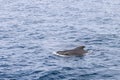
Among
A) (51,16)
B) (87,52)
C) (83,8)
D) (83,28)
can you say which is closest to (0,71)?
(87,52)

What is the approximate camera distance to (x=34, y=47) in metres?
40.4

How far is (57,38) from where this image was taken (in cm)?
4416

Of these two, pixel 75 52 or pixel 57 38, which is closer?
pixel 75 52

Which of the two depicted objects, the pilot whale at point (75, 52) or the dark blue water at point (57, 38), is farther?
the pilot whale at point (75, 52)

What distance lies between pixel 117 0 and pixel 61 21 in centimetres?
2266

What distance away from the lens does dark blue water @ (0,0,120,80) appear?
109 feet

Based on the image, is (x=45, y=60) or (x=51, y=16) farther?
(x=51, y=16)

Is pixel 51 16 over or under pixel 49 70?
over

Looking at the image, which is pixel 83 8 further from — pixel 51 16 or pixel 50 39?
pixel 50 39

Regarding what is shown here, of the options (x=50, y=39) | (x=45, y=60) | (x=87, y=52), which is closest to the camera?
(x=45, y=60)

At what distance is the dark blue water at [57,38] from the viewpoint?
109ft

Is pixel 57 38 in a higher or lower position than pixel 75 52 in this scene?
higher

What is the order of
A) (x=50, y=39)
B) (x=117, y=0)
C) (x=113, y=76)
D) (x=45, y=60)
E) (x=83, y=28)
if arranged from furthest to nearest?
(x=117, y=0) < (x=83, y=28) < (x=50, y=39) < (x=45, y=60) < (x=113, y=76)

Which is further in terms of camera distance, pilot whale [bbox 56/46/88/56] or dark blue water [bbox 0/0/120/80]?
pilot whale [bbox 56/46/88/56]
